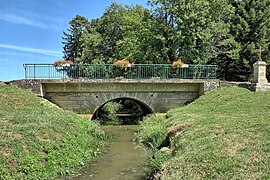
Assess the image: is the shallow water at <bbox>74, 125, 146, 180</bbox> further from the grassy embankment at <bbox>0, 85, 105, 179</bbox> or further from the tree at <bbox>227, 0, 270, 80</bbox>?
the tree at <bbox>227, 0, 270, 80</bbox>

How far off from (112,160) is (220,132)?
13.3 feet

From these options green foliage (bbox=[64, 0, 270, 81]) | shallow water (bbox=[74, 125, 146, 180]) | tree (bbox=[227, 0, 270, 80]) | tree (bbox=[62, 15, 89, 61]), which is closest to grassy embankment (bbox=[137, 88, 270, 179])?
shallow water (bbox=[74, 125, 146, 180])

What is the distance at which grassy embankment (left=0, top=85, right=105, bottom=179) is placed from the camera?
736 centimetres

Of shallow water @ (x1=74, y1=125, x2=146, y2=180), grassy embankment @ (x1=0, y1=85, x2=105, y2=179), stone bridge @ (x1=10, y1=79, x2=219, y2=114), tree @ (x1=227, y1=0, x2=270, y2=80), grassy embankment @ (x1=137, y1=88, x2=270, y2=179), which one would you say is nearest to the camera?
→ grassy embankment @ (x1=137, y1=88, x2=270, y2=179)

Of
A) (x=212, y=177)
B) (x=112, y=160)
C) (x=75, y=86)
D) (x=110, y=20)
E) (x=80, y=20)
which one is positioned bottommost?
(x=112, y=160)

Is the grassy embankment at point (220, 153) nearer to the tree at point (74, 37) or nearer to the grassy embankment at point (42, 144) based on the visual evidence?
the grassy embankment at point (42, 144)

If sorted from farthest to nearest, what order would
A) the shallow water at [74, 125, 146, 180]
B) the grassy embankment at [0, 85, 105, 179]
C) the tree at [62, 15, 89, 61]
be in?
the tree at [62, 15, 89, 61] < the shallow water at [74, 125, 146, 180] < the grassy embankment at [0, 85, 105, 179]

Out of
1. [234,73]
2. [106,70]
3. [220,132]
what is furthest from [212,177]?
[234,73]

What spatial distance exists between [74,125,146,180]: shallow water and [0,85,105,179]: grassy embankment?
42 centimetres

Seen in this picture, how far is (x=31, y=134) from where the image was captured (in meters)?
9.07

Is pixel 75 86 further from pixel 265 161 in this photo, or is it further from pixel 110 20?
pixel 110 20

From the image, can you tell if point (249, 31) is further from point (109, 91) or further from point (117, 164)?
point (117, 164)

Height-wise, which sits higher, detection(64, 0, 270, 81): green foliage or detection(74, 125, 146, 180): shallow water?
detection(64, 0, 270, 81): green foliage

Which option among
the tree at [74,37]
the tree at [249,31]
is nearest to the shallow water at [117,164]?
the tree at [249,31]
